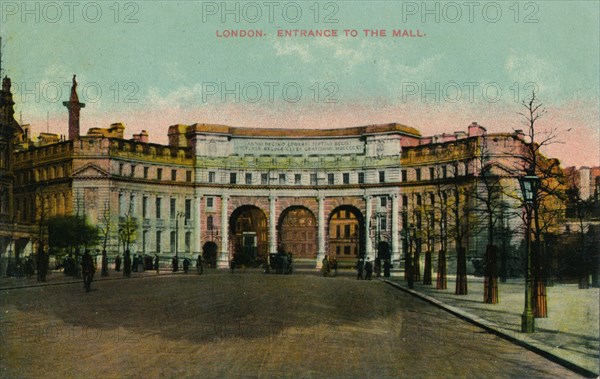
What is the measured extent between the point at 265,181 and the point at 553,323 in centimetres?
6348

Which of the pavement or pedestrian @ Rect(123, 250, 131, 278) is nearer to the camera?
the pavement

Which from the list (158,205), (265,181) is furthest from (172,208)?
(265,181)

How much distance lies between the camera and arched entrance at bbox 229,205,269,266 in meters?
72.4

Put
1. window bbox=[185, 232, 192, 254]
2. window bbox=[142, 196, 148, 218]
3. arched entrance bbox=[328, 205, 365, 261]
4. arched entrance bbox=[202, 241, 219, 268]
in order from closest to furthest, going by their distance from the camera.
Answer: window bbox=[142, 196, 148, 218] < window bbox=[185, 232, 192, 254] < arched entrance bbox=[202, 241, 219, 268] < arched entrance bbox=[328, 205, 365, 261]

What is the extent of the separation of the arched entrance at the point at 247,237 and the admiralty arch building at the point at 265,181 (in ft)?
0.80

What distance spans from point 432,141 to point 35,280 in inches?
2078

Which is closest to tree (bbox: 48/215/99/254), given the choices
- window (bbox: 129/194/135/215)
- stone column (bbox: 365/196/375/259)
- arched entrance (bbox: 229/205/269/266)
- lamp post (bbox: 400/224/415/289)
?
window (bbox: 129/194/135/215)

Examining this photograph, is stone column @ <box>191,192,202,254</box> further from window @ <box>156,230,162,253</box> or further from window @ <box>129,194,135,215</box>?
window @ <box>129,194,135,215</box>

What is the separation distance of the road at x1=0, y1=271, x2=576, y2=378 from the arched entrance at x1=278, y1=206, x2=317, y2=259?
89850mm

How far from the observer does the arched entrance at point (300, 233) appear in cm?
11694

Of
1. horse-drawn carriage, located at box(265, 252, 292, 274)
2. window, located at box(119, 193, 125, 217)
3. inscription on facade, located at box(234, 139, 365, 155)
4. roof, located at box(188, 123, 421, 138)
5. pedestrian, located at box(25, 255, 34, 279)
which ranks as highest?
roof, located at box(188, 123, 421, 138)

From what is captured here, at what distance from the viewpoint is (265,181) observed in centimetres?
8194

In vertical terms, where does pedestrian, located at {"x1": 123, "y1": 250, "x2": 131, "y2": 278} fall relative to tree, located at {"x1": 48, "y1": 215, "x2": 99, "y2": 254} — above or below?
below

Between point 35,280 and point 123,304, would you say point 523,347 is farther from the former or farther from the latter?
point 35,280
